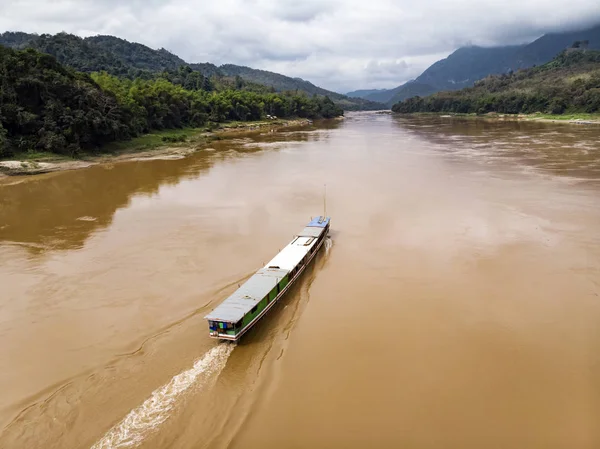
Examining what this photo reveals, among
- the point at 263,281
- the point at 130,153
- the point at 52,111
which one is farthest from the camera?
the point at 130,153

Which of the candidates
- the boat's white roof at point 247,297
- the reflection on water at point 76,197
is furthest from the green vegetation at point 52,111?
the boat's white roof at point 247,297

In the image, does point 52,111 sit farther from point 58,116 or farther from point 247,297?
point 247,297

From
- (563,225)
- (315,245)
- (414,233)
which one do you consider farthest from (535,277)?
(315,245)

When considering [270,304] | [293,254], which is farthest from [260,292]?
[293,254]

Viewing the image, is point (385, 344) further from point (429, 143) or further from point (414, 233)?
point (429, 143)

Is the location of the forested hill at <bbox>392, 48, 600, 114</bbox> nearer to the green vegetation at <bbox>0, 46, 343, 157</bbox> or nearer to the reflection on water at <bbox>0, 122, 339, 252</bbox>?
the reflection on water at <bbox>0, 122, 339, 252</bbox>

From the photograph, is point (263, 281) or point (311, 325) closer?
point (311, 325)

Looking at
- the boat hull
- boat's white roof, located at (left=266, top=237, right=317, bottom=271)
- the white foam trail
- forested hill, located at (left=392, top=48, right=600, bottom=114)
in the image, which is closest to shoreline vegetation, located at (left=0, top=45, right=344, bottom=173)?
boat's white roof, located at (left=266, top=237, right=317, bottom=271)
